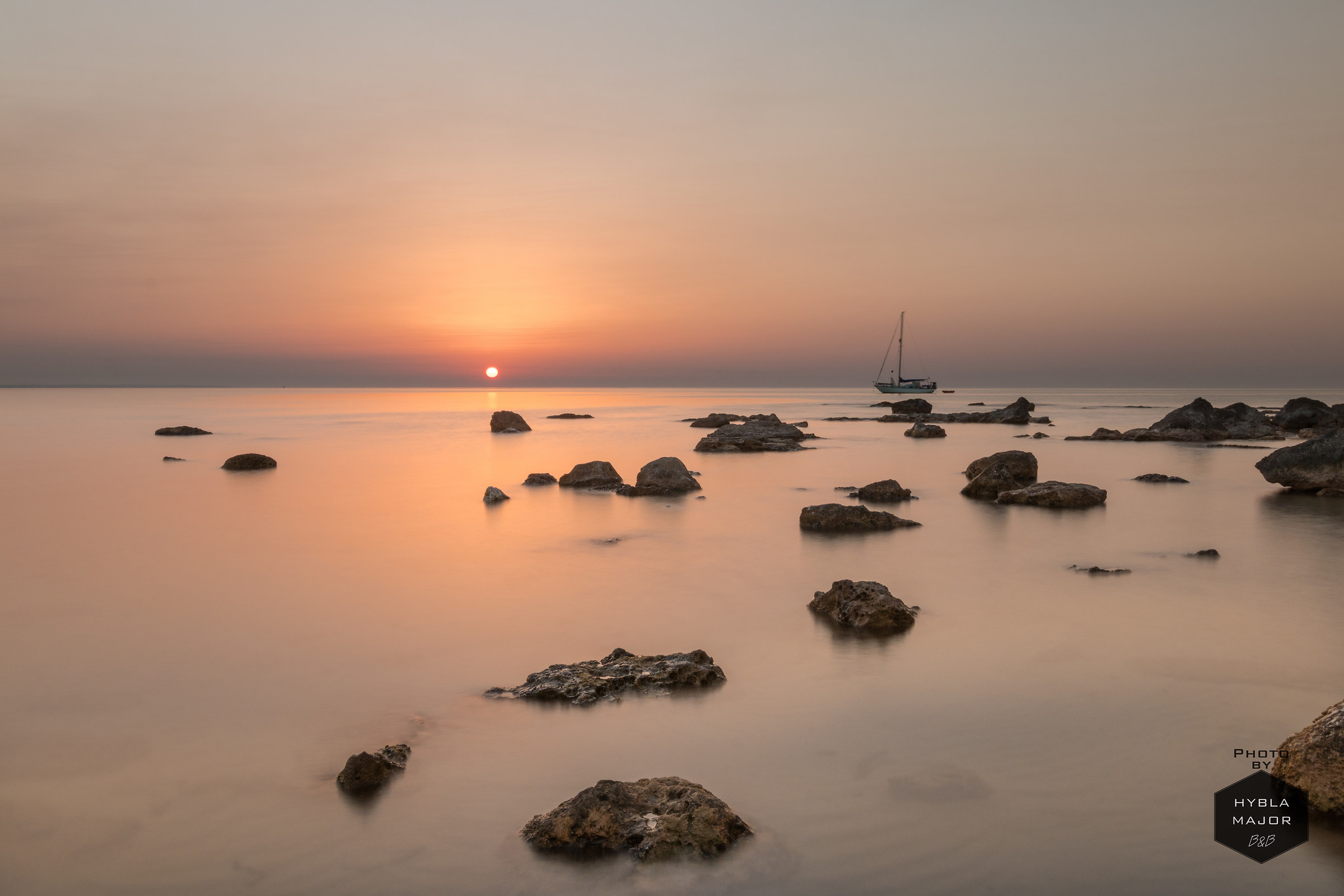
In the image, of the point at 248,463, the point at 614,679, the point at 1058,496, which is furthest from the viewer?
the point at 248,463

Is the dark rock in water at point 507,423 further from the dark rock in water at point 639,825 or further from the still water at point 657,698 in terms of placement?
the dark rock in water at point 639,825

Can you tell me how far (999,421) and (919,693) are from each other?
5215cm

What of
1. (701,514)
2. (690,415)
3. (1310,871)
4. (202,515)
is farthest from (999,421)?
(1310,871)

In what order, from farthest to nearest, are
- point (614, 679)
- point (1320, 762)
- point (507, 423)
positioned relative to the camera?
1. point (507, 423)
2. point (614, 679)
3. point (1320, 762)

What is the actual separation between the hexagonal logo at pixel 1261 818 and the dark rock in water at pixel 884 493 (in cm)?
1203

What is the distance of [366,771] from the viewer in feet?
15.9

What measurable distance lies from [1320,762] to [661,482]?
14506mm

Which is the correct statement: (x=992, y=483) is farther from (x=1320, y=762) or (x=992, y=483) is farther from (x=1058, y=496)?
(x=1320, y=762)

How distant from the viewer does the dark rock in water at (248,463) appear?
78.9ft

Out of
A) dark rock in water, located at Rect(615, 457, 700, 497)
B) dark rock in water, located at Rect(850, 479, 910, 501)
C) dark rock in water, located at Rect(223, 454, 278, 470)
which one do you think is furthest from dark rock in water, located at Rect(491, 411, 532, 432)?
dark rock in water, located at Rect(850, 479, 910, 501)

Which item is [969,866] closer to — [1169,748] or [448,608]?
[1169,748]

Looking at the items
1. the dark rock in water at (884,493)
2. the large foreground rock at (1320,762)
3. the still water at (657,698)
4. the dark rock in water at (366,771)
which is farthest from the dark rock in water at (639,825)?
the dark rock in water at (884,493)

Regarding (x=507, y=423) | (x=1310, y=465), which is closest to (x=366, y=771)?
(x=1310, y=465)

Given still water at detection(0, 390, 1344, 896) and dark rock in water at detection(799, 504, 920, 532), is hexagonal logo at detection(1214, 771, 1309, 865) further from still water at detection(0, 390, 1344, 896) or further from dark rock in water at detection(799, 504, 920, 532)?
dark rock in water at detection(799, 504, 920, 532)
